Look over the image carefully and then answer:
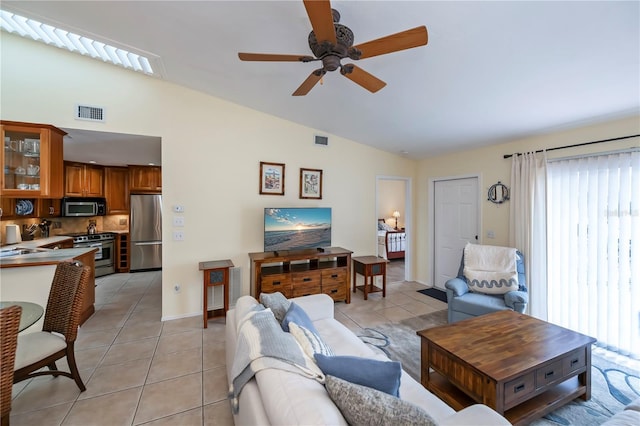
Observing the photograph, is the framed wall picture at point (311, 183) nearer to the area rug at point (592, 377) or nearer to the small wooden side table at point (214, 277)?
the small wooden side table at point (214, 277)

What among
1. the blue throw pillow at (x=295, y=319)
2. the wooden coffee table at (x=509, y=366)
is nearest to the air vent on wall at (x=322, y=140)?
the blue throw pillow at (x=295, y=319)

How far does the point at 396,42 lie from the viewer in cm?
150

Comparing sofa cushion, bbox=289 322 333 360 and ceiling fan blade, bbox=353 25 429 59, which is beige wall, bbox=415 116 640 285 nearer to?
ceiling fan blade, bbox=353 25 429 59

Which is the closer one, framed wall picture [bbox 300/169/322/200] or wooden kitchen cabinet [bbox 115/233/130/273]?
framed wall picture [bbox 300/169/322/200]

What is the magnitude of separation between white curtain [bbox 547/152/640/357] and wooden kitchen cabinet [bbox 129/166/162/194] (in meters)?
6.98

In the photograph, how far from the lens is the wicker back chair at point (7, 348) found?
1338 mm

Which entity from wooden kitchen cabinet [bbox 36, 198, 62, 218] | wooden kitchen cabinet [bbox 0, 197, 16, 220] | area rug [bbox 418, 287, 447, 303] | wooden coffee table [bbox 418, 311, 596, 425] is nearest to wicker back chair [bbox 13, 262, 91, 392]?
wooden coffee table [bbox 418, 311, 596, 425]

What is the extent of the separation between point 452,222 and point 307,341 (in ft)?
12.9

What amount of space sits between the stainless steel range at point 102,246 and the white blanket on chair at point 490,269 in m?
6.55

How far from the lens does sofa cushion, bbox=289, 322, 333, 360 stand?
1404 millimetres

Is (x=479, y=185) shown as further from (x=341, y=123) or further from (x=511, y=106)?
(x=341, y=123)

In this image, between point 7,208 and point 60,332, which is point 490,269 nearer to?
point 60,332

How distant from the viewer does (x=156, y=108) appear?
330 centimetres

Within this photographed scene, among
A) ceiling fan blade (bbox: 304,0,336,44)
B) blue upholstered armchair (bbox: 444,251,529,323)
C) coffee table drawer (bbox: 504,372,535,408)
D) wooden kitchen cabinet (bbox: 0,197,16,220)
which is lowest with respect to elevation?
coffee table drawer (bbox: 504,372,535,408)
